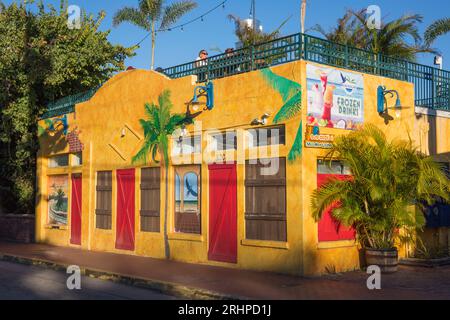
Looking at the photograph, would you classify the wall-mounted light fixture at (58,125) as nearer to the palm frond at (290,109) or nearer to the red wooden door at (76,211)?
the red wooden door at (76,211)

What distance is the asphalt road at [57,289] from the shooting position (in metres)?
10.4

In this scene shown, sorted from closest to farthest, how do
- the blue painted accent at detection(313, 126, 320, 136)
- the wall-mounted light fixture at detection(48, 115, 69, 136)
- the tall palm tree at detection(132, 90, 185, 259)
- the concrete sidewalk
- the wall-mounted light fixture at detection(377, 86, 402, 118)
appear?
the concrete sidewalk
the blue painted accent at detection(313, 126, 320, 136)
the wall-mounted light fixture at detection(377, 86, 402, 118)
the tall palm tree at detection(132, 90, 185, 259)
the wall-mounted light fixture at detection(48, 115, 69, 136)

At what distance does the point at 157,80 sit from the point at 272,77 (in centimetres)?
429

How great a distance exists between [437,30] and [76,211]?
41.6ft

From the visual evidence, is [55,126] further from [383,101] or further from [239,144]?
[383,101]

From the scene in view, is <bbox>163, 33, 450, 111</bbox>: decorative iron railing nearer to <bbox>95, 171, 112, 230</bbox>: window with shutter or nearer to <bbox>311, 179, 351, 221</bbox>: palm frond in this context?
<bbox>311, 179, 351, 221</bbox>: palm frond

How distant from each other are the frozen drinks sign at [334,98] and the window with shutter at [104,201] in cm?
776

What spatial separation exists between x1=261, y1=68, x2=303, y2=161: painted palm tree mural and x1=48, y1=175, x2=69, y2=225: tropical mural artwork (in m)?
10.0

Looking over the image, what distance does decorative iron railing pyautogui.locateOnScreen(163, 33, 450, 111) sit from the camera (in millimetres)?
13156

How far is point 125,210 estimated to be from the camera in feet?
57.1

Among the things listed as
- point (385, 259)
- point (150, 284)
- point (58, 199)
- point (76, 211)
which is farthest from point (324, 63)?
point (58, 199)

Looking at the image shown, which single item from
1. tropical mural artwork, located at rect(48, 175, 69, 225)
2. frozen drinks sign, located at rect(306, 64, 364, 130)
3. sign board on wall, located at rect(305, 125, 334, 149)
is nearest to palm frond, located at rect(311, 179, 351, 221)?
sign board on wall, located at rect(305, 125, 334, 149)

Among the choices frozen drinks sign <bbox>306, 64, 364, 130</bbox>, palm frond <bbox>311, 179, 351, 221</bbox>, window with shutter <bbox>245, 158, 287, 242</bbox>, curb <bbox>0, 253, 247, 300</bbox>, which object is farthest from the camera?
window with shutter <bbox>245, 158, 287, 242</bbox>
